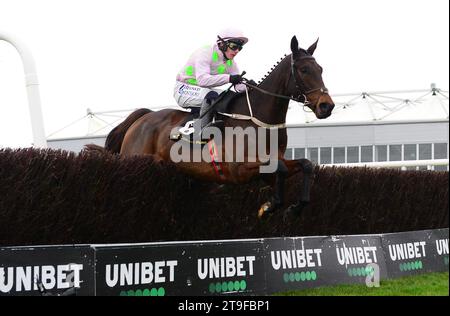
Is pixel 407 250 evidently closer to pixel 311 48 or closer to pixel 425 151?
pixel 311 48

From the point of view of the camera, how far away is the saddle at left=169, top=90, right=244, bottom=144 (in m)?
6.74

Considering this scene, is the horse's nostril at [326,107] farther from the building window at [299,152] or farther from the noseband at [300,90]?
the building window at [299,152]

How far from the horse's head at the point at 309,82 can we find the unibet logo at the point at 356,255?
213cm

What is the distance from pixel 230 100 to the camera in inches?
267

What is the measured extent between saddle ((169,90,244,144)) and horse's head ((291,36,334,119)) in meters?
0.71

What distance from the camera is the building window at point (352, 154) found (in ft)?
82.6

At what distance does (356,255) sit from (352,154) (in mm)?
17893

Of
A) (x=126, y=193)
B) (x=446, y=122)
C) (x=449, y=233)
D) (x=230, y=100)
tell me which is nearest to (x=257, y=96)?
(x=230, y=100)

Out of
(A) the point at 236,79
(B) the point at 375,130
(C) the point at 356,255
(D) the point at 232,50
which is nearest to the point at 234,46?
(D) the point at 232,50

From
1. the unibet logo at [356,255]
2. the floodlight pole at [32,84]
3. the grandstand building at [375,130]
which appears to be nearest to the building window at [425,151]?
the grandstand building at [375,130]

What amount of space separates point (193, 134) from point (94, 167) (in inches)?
47.6

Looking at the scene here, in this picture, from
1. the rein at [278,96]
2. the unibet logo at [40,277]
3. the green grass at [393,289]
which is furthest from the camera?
the green grass at [393,289]

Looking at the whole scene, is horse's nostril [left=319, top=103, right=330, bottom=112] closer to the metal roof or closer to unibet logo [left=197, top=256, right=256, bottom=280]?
unibet logo [left=197, top=256, right=256, bottom=280]

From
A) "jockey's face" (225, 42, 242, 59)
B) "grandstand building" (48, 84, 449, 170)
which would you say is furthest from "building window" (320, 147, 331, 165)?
"jockey's face" (225, 42, 242, 59)
